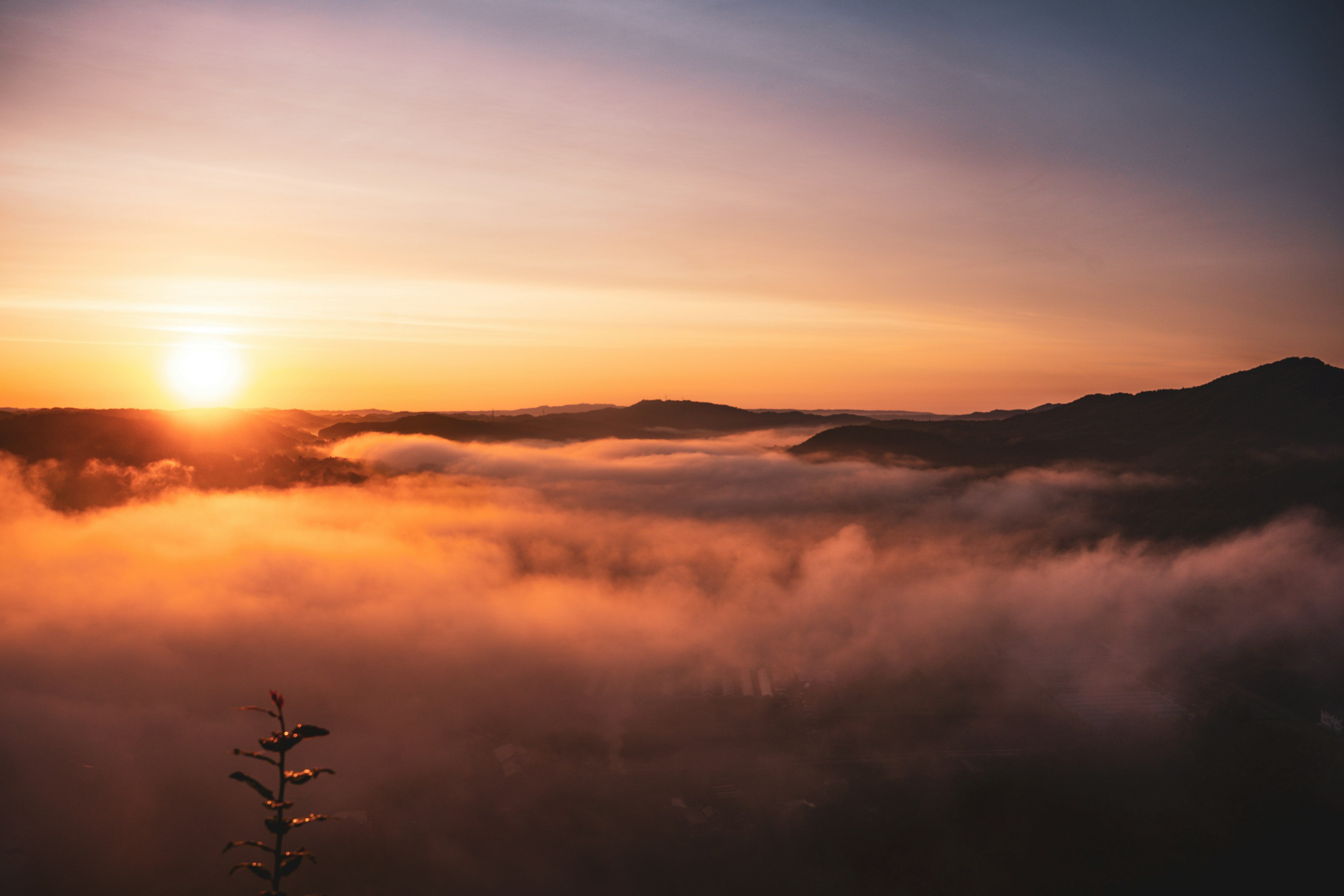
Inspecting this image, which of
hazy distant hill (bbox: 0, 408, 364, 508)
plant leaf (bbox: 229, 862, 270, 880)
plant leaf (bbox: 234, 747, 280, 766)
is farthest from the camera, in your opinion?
hazy distant hill (bbox: 0, 408, 364, 508)

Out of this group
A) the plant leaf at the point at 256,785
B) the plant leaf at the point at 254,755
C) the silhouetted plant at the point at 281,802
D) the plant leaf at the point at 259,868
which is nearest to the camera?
the plant leaf at the point at 254,755

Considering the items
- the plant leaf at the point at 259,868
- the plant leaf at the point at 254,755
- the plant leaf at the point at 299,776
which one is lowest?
the plant leaf at the point at 259,868

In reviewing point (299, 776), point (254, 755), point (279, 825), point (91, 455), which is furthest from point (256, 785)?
point (91, 455)

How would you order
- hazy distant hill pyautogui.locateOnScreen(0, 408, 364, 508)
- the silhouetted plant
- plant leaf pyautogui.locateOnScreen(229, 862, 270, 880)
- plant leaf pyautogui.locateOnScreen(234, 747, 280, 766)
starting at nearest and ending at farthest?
plant leaf pyautogui.locateOnScreen(234, 747, 280, 766)
the silhouetted plant
plant leaf pyautogui.locateOnScreen(229, 862, 270, 880)
hazy distant hill pyautogui.locateOnScreen(0, 408, 364, 508)

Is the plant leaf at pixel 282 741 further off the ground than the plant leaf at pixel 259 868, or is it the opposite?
the plant leaf at pixel 282 741

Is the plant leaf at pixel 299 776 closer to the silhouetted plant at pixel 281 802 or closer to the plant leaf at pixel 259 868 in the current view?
the silhouetted plant at pixel 281 802

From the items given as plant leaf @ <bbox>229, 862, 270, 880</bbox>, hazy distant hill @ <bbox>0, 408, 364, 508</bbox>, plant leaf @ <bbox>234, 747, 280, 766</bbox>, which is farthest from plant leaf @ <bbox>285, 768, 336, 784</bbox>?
hazy distant hill @ <bbox>0, 408, 364, 508</bbox>

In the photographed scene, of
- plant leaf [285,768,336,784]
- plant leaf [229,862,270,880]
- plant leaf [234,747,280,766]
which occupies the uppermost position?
plant leaf [234,747,280,766]

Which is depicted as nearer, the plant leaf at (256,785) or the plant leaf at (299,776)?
the plant leaf at (256,785)

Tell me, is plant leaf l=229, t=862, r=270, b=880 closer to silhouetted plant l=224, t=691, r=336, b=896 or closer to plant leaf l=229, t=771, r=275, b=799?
silhouetted plant l=224, t=691, r=336, b=896

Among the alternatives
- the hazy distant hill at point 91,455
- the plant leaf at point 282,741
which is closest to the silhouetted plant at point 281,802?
the plant leaf at point 282,741

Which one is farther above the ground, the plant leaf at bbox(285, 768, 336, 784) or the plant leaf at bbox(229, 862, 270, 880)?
the plant leaf at bbox(285, 768, 336, 784)

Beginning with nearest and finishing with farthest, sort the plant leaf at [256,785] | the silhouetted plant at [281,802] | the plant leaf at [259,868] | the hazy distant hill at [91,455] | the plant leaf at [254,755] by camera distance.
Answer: the plant leaf at [254,755], the plant leaf at [256,785], the silhouetted plant at [281,802], the plant leaf at [259,868], the hazy distant hill at [91,455]

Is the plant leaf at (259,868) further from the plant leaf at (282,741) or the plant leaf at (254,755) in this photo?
the plant leaf at (282,741)
